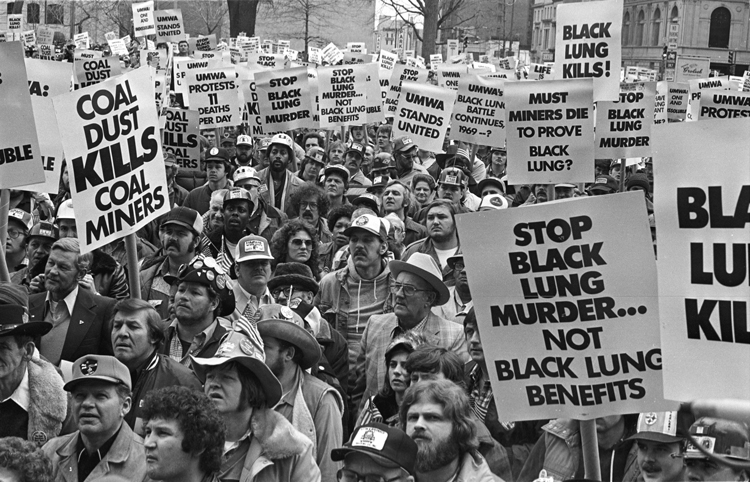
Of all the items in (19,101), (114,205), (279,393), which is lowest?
(279,393)

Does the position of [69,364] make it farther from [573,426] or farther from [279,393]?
[573,426]

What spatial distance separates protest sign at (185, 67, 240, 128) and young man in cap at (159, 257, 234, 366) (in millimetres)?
10316

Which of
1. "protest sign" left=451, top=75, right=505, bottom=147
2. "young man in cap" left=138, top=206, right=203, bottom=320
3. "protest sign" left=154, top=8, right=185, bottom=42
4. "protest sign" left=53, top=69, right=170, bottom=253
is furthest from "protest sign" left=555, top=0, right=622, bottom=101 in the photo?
"protest sign" left=154, top=8, right=185, bottom=42

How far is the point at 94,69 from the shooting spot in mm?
17703

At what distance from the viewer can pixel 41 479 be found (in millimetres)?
4168

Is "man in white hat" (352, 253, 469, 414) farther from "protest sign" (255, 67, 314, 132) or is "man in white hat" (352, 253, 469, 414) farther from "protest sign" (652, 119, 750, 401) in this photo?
"protest sign" (255, 67, 314, 132)

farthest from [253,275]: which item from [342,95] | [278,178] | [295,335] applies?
[342,95]

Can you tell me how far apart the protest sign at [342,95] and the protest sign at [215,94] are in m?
1.38

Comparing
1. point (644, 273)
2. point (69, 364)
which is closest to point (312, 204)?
point (69, 364)

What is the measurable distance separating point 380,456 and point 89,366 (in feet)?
4.43

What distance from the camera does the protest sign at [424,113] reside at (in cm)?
1488

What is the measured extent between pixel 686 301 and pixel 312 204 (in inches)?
245

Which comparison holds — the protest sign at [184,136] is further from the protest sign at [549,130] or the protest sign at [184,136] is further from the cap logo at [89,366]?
the cap logo at [89,366]

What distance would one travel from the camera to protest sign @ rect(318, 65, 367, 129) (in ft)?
51.9
